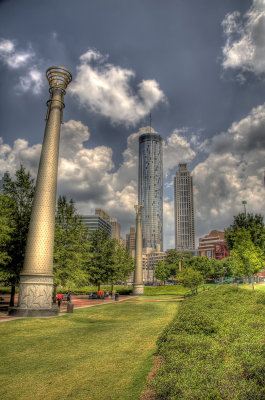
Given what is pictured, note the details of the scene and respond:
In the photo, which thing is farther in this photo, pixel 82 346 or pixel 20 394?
pixel 82 346

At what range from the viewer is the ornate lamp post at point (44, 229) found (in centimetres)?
2041

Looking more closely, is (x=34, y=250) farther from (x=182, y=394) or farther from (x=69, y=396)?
(x=182, y=394)

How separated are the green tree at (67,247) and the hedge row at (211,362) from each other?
19.7m

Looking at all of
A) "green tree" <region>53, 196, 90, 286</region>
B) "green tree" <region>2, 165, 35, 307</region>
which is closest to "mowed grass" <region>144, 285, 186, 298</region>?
"green tree" <region>53, 196, 90, 286</region>

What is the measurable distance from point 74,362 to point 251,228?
4704 centimetres

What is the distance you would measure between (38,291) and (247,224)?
142ft

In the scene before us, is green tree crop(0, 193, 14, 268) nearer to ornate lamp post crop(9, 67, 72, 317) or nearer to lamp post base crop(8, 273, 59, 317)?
ornate lamp post crop(9, 67, 72, 317)

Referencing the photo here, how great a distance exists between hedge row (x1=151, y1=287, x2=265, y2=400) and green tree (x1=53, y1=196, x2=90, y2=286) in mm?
19702

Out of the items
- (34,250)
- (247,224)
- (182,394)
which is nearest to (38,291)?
(34,250)

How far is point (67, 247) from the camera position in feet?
104

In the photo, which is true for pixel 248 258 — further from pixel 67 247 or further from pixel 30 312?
pixel 30 312

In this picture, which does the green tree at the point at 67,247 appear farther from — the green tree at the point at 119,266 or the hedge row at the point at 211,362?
the hedge row at the point at 211,362

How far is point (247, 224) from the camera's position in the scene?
177 ft

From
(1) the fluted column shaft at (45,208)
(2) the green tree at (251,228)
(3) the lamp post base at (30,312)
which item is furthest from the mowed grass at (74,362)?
(2) the green tree at (251,228)
